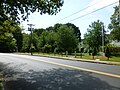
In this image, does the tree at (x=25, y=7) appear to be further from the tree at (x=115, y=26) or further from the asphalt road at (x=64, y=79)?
the tree at (x=115, y=26)

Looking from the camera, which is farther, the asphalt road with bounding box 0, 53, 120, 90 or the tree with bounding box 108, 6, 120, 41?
the tree with bounding box 108, 6, 120, 41

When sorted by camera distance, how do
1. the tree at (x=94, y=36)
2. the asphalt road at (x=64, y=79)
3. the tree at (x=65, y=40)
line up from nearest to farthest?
1. the asphalt road at (x=64, y=79)
2. the tree at (x=65, y=40)
3. the tree at (x=94, y=36)

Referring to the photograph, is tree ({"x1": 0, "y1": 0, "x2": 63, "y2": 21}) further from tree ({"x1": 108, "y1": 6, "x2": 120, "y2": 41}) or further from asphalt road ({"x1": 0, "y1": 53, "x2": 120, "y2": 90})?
tree ({"x1": 108, "y1": 6, "x2": 120, "y2": 41})

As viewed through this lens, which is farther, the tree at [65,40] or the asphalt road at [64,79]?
the tree at [65,40]

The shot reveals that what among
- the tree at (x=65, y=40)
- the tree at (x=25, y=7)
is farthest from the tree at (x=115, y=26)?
the tree at (x=25, y=7)

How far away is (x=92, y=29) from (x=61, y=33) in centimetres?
1313

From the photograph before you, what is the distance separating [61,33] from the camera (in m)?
75.3

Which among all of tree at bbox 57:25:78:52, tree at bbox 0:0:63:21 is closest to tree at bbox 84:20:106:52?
tree at bbox 57:25:78:52

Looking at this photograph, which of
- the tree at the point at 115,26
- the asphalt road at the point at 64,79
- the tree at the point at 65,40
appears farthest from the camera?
the tree at the point at 65,40

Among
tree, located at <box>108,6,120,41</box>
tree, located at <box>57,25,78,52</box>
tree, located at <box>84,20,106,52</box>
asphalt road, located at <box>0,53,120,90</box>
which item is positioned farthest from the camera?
tree, located at <box>84,20,106,52</box>

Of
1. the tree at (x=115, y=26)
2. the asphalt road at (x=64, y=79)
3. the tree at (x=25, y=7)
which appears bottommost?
the asphalt road at (x=64, y=79)

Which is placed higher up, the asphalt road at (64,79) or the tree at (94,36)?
the tree at (94,36)

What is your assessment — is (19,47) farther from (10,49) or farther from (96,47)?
(96,47)

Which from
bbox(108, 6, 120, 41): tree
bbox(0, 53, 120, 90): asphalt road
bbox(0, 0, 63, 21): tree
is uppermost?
bbox(108, 6, 120, 41): tree
